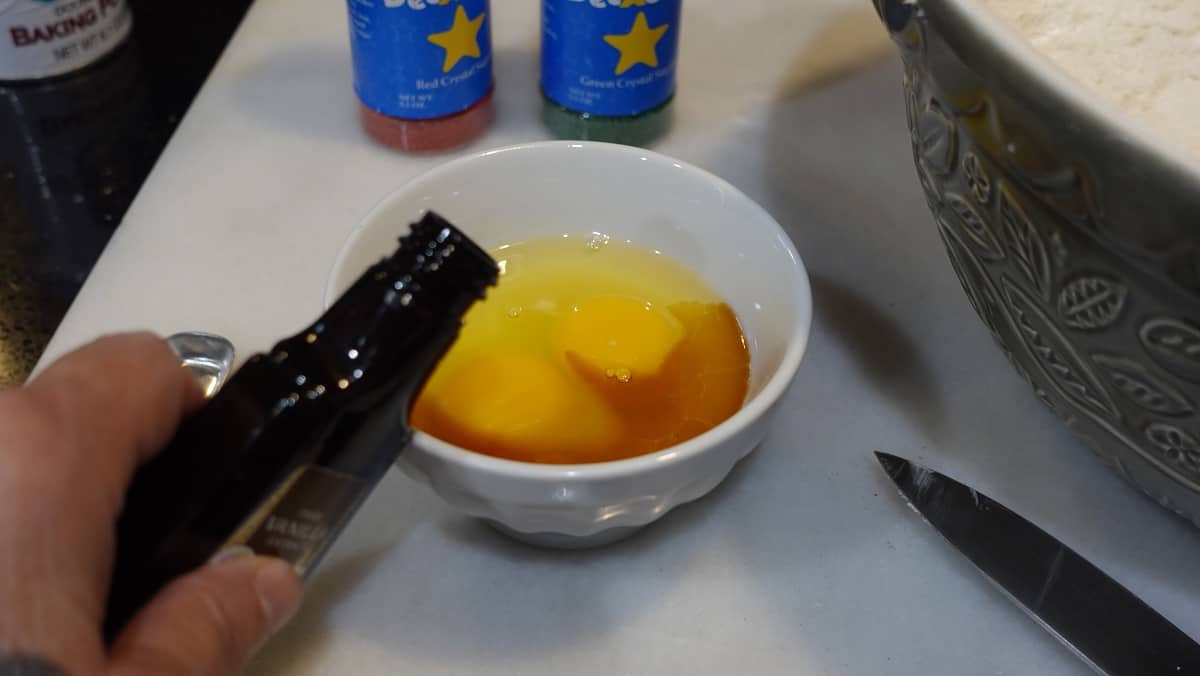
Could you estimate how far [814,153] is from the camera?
797 millimetres

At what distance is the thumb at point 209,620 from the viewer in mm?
357

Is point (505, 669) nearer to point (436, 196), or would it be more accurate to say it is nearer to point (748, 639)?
point (748, 639)

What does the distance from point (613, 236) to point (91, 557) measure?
36 centimetres

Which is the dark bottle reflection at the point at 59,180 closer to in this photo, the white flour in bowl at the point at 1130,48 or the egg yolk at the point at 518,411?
the egg yolk at the point at 518,411

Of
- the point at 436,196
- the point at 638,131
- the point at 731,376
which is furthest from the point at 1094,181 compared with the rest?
the point at 638,131

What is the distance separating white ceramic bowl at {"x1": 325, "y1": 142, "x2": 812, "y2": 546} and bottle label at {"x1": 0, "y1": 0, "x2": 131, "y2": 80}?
0.42m

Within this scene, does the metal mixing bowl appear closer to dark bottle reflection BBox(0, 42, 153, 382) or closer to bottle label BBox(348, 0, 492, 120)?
bottle label BBox(348, 0, 492, 120)

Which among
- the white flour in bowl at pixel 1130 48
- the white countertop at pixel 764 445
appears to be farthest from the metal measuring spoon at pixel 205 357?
the white flour in bowl at pixel 1130 48

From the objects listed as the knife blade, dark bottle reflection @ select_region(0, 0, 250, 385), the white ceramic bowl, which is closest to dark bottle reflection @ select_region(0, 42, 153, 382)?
dark bottle reflection @ select_region(0, 0, 250, 385)

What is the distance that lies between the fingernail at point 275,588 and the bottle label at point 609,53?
46 cm

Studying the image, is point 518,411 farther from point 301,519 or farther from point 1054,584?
point 1054,584

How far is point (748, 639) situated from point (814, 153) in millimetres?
417

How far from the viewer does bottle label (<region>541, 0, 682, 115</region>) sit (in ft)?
2.37

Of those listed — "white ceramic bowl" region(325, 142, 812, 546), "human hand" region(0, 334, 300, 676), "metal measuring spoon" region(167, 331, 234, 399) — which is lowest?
"metal measuring spoon" region(167, 331, 234, 399)
